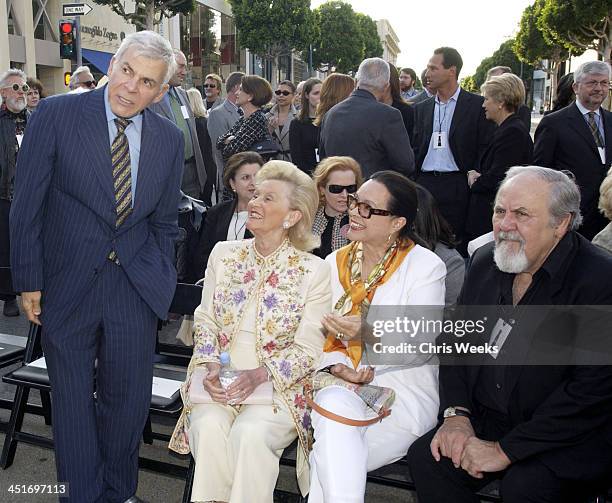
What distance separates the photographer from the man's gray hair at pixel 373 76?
5.50 m

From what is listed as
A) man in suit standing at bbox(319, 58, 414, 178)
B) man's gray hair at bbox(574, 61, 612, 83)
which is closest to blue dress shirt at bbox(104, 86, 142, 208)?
man in suit standing at bbox(319, 58, 414, 178)

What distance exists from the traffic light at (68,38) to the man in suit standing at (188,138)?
9070 millimetres

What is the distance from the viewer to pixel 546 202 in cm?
273

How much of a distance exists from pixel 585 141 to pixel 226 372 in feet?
12.8

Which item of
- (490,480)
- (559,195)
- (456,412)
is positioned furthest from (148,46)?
(490,480)

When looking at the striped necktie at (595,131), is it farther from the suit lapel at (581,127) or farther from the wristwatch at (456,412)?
the wristwatch at (456,412)

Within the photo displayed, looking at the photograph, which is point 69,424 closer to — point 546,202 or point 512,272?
point 512,272

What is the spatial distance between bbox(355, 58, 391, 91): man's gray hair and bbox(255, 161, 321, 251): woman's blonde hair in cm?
237

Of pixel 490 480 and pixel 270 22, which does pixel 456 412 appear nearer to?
pixel 490 480

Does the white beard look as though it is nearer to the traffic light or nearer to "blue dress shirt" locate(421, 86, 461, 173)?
"blue dress shirt" locate(421, 86, 461, 173)

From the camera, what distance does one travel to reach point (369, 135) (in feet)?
17.2

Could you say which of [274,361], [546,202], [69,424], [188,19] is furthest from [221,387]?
[188,19]

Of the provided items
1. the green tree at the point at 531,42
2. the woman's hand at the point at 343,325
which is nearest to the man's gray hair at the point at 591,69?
the woman's hand at the point at 343,325

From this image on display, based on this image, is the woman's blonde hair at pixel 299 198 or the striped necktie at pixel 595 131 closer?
the woman's blonde hair at pixel 299 198
